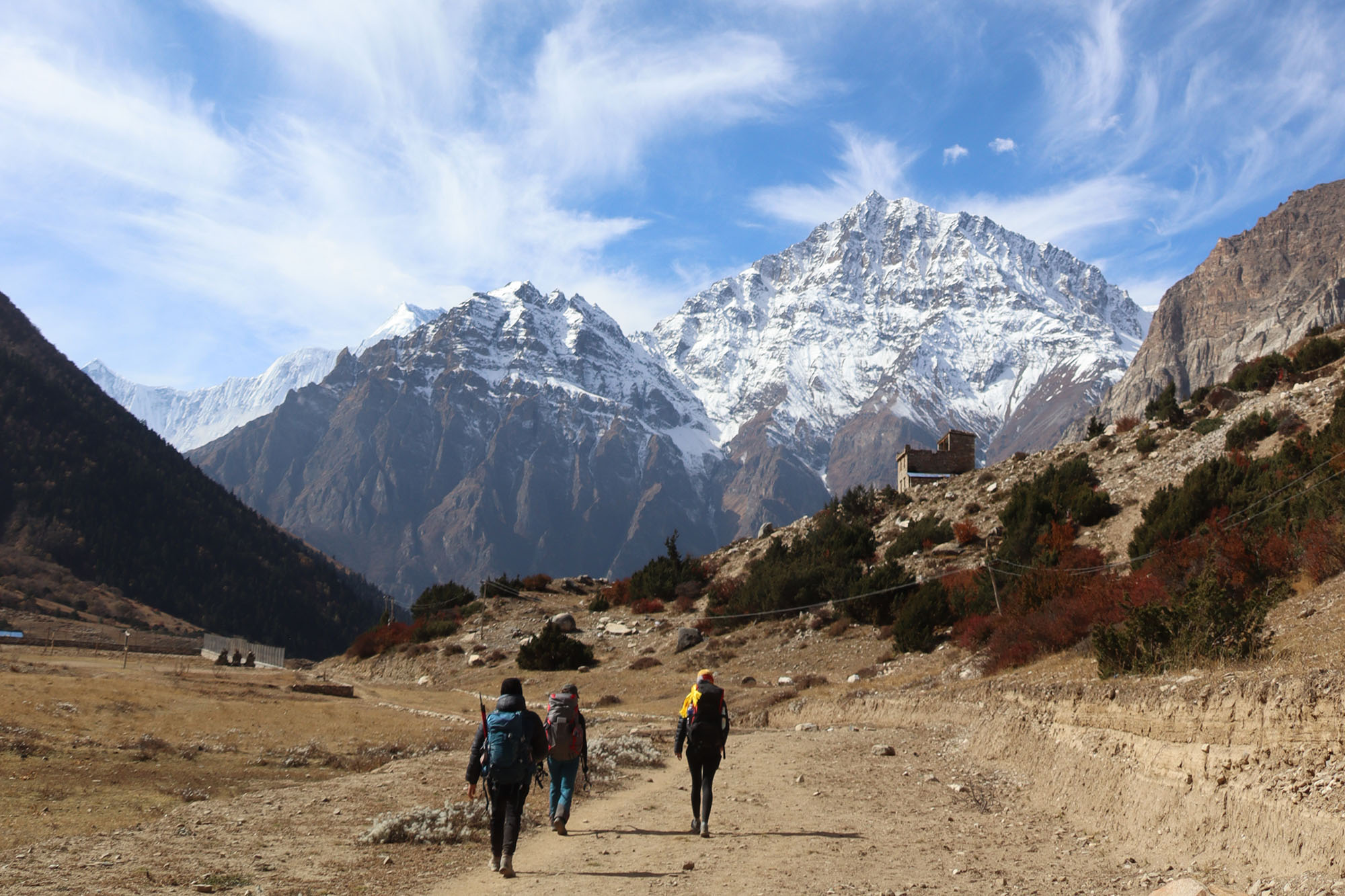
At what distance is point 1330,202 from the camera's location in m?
192

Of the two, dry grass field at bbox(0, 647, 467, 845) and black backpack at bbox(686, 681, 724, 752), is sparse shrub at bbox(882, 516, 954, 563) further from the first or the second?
black backpack at bbox(686, 681, 724, 752)

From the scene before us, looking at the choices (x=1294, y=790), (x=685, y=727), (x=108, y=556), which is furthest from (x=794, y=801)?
(x=108, y=556)

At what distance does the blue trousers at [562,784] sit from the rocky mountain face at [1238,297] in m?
172

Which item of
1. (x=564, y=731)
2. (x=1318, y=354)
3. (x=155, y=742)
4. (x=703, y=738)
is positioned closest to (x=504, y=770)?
(x=564, y=731)

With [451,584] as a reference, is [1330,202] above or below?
above

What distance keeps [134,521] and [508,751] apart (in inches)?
4681

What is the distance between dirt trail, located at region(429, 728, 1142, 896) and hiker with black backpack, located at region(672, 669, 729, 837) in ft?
1.04

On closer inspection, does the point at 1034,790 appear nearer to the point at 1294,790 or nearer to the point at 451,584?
the point at 1294,790

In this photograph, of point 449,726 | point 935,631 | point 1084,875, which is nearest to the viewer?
point 1084,875

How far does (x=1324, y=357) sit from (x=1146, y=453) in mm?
8002

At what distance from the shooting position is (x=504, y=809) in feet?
27.4

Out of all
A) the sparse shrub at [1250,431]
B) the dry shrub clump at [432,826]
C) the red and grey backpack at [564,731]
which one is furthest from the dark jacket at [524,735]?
the sparse shrub at [1250,431]

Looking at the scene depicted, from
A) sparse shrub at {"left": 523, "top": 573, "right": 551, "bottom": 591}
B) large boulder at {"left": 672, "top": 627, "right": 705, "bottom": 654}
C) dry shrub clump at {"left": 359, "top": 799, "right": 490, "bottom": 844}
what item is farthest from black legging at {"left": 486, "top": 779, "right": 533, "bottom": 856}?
sparse shrub at {"left": 523, "top": 573, "right": 551, "bottom": 591}

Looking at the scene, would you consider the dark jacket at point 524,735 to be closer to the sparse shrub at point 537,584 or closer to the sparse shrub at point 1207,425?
the sparse shrub at point 1207,425
